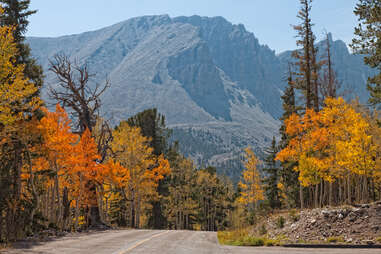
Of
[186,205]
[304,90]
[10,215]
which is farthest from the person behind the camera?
[186,205]

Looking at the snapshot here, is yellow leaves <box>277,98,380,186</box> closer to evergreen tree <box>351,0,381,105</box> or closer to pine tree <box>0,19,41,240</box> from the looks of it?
evergreen tree <box>351,0,381,105</box>

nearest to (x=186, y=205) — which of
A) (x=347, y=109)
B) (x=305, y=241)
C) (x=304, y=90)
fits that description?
(x=304, y=90)

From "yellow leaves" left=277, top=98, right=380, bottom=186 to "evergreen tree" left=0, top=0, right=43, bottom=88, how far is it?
17.5 metres

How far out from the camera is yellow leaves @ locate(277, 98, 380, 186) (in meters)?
23.2

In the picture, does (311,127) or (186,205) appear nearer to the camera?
(311,127)

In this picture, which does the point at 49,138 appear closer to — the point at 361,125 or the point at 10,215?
the point at 10,215

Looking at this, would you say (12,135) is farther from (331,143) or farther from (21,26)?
(331,143)

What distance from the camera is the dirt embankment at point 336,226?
1498cm

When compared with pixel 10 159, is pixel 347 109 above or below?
above

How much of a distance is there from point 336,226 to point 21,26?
20.9 meters

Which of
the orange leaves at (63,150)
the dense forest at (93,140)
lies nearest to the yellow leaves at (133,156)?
the dense forest at (93,140)

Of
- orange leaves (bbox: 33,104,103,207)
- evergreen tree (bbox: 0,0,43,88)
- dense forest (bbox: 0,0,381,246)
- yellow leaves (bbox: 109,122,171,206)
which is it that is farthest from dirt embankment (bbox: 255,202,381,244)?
yellow leaves (bbox: 109,122,171,206)

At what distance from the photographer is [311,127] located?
93.2ft

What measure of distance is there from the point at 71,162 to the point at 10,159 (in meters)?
5.43
